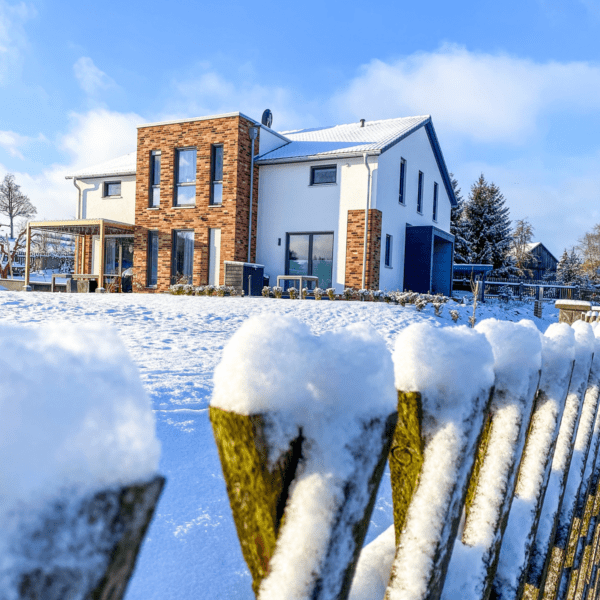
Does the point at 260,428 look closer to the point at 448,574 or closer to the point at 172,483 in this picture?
the point at 448,574

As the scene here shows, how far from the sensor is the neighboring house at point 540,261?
48.2 metres

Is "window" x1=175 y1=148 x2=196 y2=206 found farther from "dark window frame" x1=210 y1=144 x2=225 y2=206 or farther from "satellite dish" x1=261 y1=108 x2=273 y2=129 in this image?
"satellite dish" x1=261 y1=108 x2=273 y2=129

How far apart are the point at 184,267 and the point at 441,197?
1290 centimetres

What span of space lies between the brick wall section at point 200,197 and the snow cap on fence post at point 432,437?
54.6ft

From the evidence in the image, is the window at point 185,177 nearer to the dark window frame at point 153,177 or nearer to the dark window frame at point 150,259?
the dark window frame at point 153,177

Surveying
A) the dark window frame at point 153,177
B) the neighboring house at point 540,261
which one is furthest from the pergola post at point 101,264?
the neighboring house at point 540,261

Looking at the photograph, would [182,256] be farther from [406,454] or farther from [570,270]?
[570,270]

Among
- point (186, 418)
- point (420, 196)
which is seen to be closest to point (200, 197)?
point (420, 196)

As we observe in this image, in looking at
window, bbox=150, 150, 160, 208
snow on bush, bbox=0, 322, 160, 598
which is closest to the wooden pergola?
window, bbox=150, 150, 160, 208

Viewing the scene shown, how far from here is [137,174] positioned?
18719 millimetres

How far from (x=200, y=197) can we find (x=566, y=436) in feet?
57.3

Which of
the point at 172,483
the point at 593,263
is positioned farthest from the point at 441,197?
the point at 593,263

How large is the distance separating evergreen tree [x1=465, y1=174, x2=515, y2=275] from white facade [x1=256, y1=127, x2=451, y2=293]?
15671 millimetres

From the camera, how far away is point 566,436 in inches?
62.7
